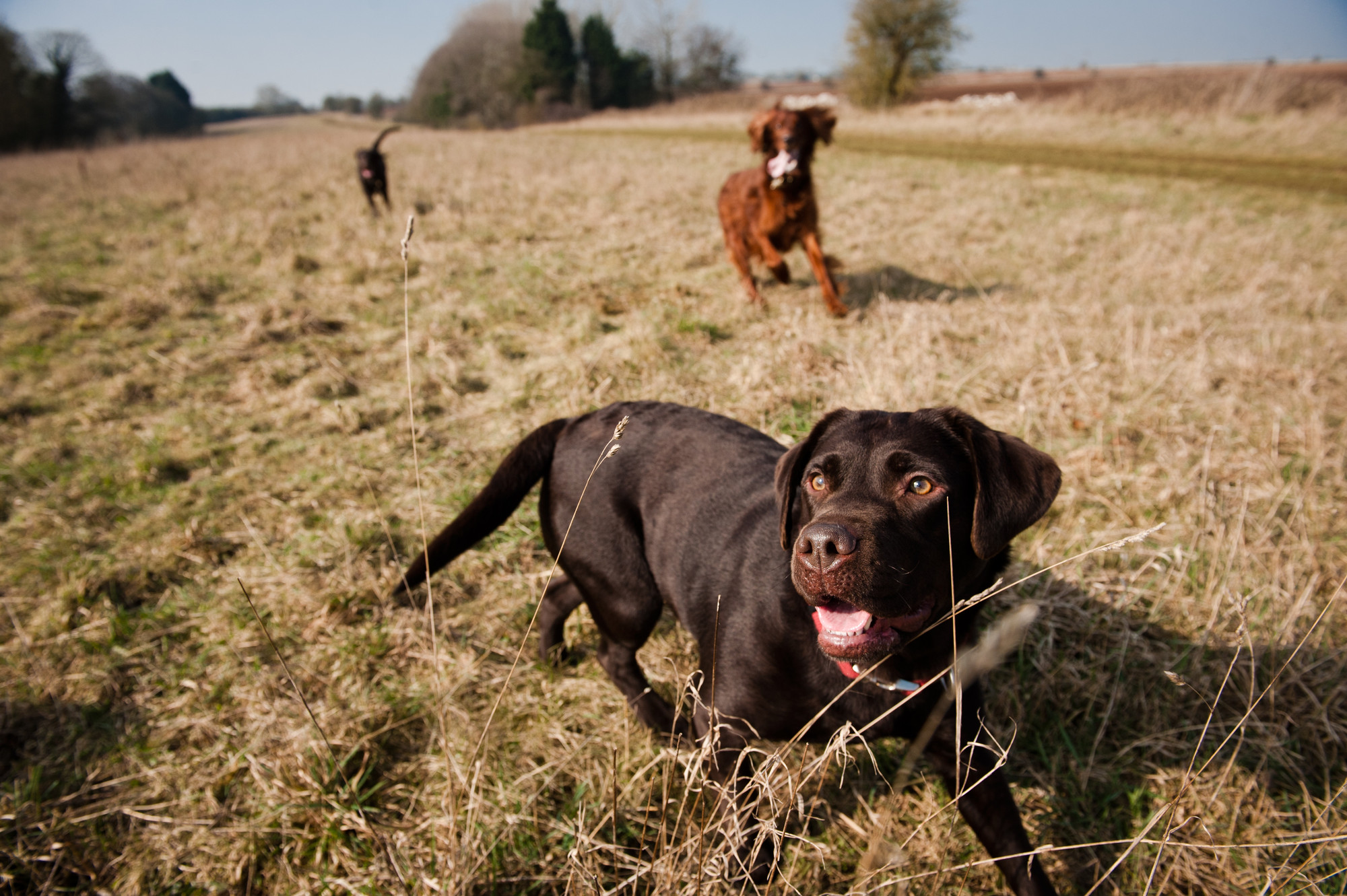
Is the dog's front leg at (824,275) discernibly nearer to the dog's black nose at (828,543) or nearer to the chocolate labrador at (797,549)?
the chocolate labrador at (797,549)

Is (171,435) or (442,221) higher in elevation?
(442,221)

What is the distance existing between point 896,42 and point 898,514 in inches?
1429

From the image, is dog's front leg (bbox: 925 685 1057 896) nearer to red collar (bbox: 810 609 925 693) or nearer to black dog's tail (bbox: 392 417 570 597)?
red collar (bbox: 810 609 925 693)

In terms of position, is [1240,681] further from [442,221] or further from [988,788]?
A: [442,221]

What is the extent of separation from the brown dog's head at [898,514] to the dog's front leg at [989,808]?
1.28 feet

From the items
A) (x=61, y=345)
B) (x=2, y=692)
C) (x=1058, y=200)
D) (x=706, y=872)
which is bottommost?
(x=2, y=692)

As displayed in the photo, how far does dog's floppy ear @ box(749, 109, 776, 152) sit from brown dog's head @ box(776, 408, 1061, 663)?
16.5 ft

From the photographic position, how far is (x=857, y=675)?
1756mm

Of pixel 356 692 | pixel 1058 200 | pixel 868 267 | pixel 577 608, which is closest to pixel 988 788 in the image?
pixel 577 608

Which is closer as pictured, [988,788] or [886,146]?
[988,788]

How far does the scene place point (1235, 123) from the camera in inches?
613

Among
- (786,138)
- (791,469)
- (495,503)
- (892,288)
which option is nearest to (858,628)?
(791,469)

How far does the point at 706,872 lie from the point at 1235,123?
70.0 feet

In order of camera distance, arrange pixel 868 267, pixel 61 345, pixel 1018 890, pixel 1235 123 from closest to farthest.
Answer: pixel 1018 890
pixel 61 345
pixel 868 267
pixel 1235 123
